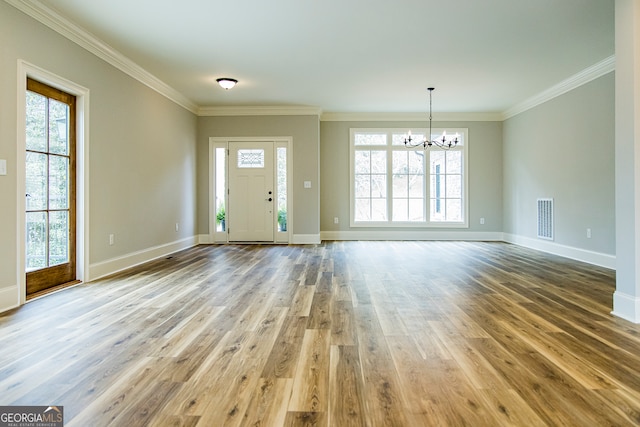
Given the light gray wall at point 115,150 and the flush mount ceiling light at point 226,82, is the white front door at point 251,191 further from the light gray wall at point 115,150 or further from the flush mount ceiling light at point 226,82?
the flush mount ceiling light at point 226,82

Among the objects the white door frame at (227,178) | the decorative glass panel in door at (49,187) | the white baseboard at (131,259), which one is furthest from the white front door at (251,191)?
the decorative glass panel in door at (49,187)

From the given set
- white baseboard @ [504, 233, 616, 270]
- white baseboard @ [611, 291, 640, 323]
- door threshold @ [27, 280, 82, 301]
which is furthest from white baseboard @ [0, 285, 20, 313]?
white baseboard @ [504, 233, 616, 270]

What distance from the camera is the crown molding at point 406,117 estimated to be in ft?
25.9

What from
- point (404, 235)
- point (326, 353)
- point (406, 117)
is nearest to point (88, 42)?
point (326, 353)

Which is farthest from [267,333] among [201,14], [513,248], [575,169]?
[513,248]

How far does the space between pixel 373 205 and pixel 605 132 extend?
4.27 meters

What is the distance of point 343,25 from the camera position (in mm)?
3824

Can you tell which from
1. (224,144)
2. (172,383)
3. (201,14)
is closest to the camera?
(172,383)

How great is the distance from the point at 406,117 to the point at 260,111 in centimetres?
314

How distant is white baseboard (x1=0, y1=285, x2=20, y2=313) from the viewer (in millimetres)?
2922

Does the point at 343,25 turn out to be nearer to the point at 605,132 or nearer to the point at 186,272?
the point at 186,272

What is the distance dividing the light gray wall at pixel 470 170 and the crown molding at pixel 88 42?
342 cm

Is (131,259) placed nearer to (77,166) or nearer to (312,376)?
(77,166)

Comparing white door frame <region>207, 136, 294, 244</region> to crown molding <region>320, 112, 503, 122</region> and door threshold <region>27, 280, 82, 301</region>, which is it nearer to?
crown molding <region>320, 112, 503, 122</region>
